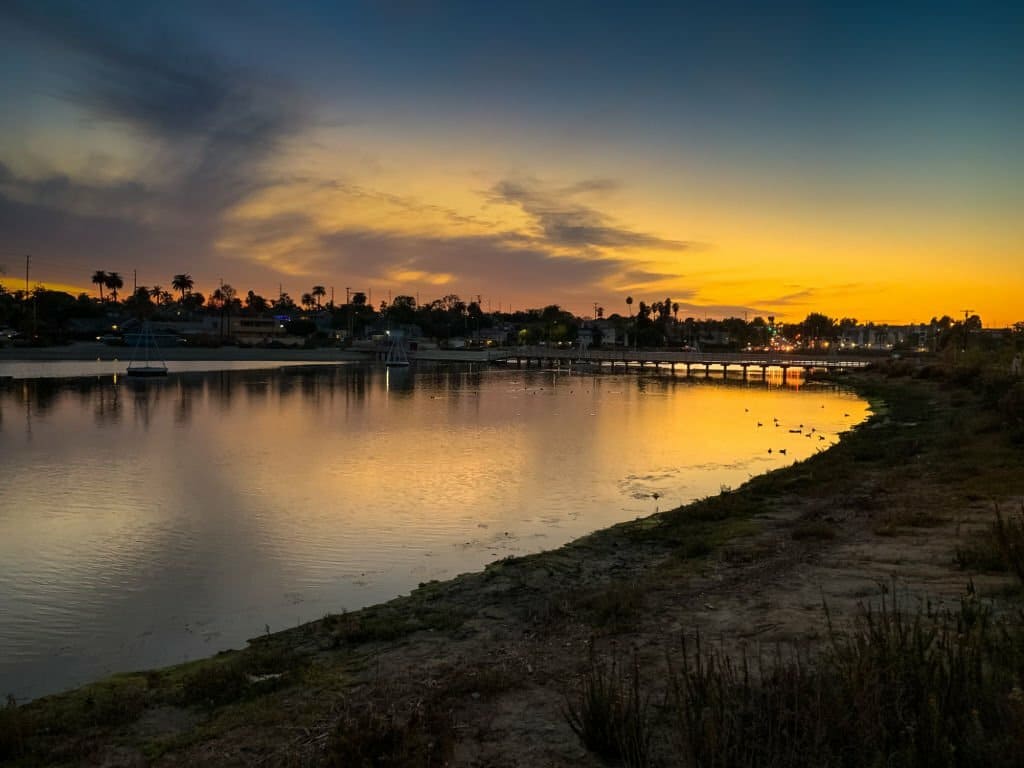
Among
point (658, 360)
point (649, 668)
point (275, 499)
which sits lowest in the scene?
point (275, 499)

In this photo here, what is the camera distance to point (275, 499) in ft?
66.7

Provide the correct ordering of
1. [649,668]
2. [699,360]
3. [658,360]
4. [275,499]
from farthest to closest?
[658,360], [699,360], [275,499], [649,668]

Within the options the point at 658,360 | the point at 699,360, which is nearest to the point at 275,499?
the point at 699,360

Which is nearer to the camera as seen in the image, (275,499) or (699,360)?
(275,499)

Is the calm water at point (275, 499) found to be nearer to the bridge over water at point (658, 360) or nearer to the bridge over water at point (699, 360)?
the bridge over water at point (699, 360)

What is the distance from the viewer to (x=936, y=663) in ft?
15.8

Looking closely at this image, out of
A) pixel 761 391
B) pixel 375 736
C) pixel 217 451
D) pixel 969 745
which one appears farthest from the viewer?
pixel 761 391

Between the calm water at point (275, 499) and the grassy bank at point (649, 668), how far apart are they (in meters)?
2.27

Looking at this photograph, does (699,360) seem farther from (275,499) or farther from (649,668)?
(649,668)

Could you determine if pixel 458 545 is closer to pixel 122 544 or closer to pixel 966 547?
pixel 122 544

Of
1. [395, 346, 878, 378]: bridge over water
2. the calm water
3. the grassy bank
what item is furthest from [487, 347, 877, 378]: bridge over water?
the grassy bank

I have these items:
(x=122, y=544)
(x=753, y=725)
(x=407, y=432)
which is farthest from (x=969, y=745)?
(x=407, y=432)

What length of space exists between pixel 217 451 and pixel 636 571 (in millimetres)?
22129

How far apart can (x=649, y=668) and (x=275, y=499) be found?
15.6 m
